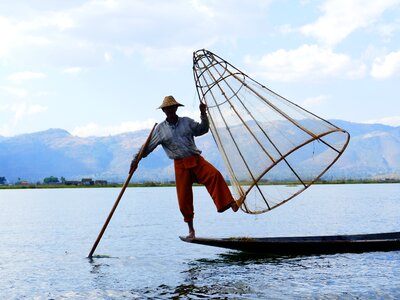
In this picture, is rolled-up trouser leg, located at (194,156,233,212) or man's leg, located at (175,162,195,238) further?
man's leg, located at (175,162,195,238)

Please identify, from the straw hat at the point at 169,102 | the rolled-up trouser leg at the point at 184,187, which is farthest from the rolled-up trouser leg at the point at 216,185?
the straw hat at the point at 169,102

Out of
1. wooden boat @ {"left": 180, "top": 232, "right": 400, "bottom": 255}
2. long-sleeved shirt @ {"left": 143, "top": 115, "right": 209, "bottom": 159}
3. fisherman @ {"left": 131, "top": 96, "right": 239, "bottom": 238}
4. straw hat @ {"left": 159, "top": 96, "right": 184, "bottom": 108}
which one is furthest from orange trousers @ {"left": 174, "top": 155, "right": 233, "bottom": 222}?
wooden boat @ {"left": 180, "top": 232, "right": 400, "bottom": 255}

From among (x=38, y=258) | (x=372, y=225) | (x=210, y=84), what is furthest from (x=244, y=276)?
(x=372, y=225)

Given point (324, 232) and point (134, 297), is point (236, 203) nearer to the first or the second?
point (134, 297)

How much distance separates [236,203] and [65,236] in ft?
40.0

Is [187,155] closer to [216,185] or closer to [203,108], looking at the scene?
[216,185]

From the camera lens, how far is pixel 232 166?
1011 cm

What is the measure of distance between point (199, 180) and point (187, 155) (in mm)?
→ 457

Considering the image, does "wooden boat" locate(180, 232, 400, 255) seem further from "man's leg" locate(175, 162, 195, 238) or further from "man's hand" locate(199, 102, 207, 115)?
"man's hand" locate(199, 102, 207, 115)

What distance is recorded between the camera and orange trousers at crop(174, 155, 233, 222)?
9.16 m

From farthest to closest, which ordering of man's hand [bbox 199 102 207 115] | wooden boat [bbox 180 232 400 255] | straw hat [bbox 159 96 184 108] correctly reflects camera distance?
wooden boat [bbox 180 232 400 255]
straw hat [bbox 159 96 184 108]
man's hand [bbox 199 102 207 115]

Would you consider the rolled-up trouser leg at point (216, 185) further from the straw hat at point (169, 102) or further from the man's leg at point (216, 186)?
the straw hat at point (169, 102)

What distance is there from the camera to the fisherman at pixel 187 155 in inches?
360

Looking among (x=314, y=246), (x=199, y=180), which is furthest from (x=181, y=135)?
(x=314, y=246)
